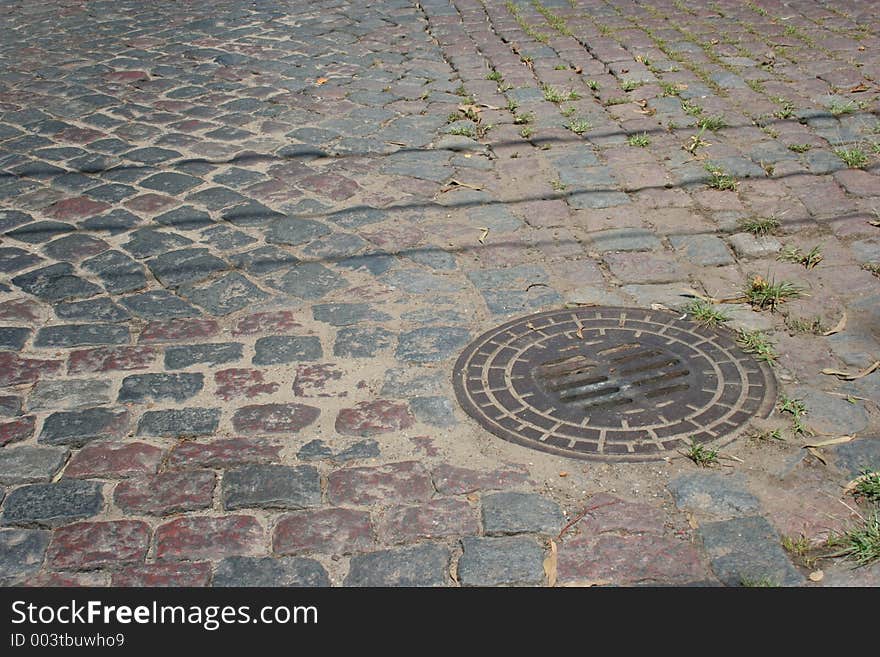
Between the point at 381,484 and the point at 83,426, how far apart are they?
4.13ft

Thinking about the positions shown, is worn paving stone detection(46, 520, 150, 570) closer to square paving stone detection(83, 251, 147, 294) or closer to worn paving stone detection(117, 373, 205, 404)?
worn paving stone detection(117, 373, 205, 404)

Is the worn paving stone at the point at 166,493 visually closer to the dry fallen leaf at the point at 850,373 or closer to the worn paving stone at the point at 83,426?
the worn paving stone at the point at 83,426

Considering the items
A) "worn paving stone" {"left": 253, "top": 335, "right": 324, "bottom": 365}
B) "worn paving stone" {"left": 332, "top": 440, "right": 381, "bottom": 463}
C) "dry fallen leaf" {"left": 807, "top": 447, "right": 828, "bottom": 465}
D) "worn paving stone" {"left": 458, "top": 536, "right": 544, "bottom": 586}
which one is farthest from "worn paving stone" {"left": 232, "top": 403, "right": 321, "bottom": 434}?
"dry fallen leaf" {"left": 807, "top": 447, "right": 828, "bottom": 465}

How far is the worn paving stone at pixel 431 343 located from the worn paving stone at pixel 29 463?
1453mm

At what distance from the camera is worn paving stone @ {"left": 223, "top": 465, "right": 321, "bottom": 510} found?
3.70m

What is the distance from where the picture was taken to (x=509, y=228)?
19.1ft

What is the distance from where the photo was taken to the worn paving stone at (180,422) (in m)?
4.12

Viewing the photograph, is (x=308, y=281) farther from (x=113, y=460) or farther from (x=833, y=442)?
(x=833, y=442)

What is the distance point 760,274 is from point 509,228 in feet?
4.49

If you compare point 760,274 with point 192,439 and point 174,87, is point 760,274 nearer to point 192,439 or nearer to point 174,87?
point 192,439

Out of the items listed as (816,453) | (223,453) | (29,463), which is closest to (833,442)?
(816,453)

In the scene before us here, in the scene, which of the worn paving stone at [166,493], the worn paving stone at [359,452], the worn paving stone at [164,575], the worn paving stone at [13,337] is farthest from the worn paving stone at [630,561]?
the worn paving stone at [13,337]

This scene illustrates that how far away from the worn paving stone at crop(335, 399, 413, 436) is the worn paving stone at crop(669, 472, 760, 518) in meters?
1.07
